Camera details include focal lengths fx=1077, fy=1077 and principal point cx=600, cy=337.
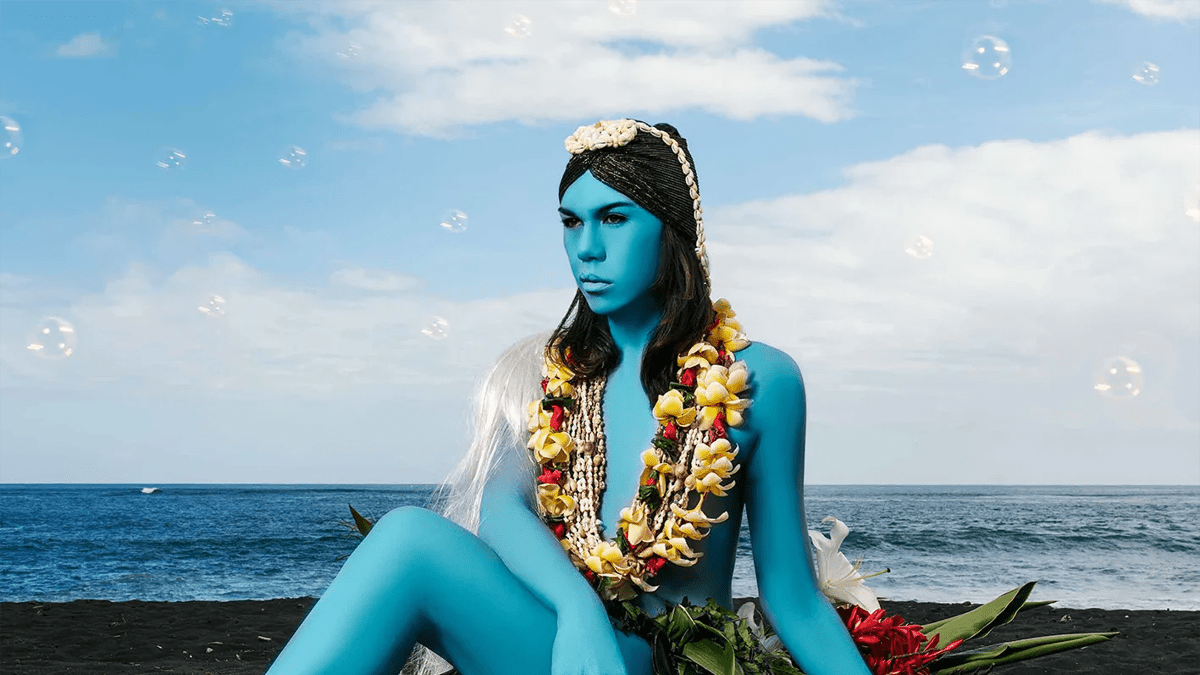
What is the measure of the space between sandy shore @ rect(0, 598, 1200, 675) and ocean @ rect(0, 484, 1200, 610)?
134 cm

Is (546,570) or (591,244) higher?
(591,244)

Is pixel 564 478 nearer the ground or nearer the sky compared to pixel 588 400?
nearer the ground

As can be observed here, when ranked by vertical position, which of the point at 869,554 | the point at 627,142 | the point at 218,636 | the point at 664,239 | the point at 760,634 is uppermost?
the point at 627,142

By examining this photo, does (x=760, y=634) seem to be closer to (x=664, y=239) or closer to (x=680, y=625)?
(x=680, y=625)

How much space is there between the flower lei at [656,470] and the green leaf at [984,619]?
2.18 feet

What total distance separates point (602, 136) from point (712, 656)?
100 cm

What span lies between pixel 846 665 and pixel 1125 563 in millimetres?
19278

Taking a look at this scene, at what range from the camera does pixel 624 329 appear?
2.17 meters

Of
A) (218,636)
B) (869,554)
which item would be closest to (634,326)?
(218,636)

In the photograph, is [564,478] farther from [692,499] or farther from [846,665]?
[846,665]

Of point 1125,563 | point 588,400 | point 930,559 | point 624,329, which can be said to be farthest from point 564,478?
point 1125,563

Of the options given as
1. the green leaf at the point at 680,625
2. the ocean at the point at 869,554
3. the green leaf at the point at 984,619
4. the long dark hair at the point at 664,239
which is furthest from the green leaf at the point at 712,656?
the ocean at the point at 869,554

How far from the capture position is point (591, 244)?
2.06 m

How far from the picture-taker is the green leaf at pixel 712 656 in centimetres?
188
